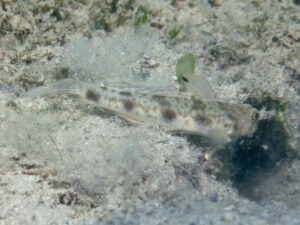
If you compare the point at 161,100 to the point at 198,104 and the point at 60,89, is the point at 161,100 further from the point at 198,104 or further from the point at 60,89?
the point at 60,89

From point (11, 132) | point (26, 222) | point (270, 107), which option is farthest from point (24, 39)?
point (270, 107)

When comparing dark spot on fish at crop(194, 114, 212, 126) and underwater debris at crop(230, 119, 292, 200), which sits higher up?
dark spot on fish at crop(194, 114, 212, 126)

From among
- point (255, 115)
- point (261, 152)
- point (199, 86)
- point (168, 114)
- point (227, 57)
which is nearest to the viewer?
point (168, 114)

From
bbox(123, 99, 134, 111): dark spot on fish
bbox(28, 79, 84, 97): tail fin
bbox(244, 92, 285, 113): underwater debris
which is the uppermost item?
bbox(244, 92, 285, 113): underwater debris

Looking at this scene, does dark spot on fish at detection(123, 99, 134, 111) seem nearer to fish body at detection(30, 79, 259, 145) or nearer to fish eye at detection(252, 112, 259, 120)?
fish body at detection(30, 79, 259, 145)

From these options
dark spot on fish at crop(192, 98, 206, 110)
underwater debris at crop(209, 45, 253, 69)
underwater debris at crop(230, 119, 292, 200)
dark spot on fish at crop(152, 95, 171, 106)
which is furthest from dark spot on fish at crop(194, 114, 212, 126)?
underwater debris at crop(209, 45, 253, 69)

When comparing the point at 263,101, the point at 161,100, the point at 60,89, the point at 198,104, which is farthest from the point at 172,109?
the point at 263,101

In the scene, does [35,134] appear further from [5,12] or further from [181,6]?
[181,6]

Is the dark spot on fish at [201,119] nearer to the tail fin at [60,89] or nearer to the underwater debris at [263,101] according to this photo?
the underwater debris at [263,101]
